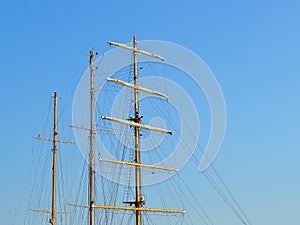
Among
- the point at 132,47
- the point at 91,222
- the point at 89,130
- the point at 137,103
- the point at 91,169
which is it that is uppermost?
the point at 132,47

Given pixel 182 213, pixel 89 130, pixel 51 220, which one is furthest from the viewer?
pixel 182 213

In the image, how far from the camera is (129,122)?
82.1 m

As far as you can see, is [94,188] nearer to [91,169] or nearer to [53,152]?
[91,169]

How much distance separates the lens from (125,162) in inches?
3157

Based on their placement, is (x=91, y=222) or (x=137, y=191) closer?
(x=91, y=222)

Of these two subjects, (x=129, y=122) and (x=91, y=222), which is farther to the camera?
(x=129, y=122)

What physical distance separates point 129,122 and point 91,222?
1432 cm

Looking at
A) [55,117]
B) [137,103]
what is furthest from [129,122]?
[55,117]

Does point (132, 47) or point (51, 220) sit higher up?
point (132, 47)

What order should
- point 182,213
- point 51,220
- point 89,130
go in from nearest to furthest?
point 51,220 → point 89,130 → point 182,213

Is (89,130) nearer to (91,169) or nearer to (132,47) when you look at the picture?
(91,169)

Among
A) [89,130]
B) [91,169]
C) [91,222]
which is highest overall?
[89,130]

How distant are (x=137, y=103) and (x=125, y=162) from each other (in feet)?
29.8

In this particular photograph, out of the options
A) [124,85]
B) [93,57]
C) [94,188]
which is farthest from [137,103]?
[94,188]
